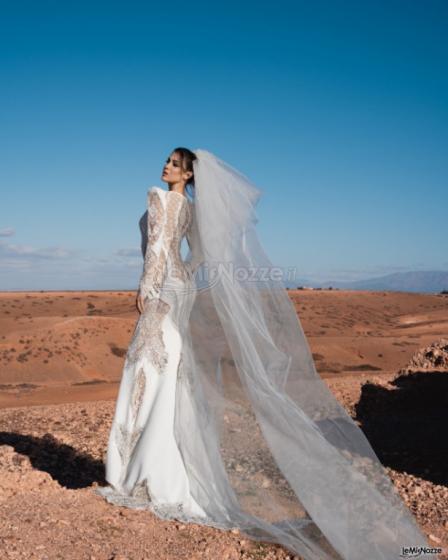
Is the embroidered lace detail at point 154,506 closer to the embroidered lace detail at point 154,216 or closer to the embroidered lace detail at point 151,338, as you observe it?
the embroidered lace detail at point 151,338

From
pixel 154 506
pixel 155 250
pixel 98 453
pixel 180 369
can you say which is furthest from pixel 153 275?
pixel 98 453

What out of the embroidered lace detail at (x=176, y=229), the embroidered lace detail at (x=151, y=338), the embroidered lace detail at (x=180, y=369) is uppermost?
the embroidered lace detail at (x=176, y=229)

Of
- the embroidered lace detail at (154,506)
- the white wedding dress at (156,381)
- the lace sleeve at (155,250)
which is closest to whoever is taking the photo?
the embroidered lace detail at (154,506)

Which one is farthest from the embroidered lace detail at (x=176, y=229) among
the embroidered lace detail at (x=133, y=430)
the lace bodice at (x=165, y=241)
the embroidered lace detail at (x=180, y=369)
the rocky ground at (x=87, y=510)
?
the rocky ground at (x=87, y=510)

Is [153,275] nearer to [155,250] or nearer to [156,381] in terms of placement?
[155,250]

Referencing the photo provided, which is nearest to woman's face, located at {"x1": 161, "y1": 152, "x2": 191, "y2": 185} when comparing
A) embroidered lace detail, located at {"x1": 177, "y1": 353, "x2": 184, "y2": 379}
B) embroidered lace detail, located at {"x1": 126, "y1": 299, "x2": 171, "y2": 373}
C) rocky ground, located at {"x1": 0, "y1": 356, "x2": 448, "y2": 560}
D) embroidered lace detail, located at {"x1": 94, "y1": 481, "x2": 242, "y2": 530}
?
embroidered lace detail, located at {"x1": 126, "y1": 299, "x2": 171, "y2": 373}

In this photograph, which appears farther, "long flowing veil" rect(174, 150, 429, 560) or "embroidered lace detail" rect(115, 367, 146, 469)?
"embroidered lace detail" rect(115, 367, 146, 469)

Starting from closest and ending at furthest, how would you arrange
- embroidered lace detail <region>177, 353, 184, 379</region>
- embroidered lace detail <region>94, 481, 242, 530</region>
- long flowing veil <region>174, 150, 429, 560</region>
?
long flowing veil <region>174, 150, 429, 560</region> < embroidered lace detail <region>94, 481, 242, 530</region> < embroidered lace detail <region>177, 353, 184, 379</region>

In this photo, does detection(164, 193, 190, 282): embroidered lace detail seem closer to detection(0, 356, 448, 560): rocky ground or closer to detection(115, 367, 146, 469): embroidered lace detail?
detection(115, 367, 146, 469): embroidered lace detail

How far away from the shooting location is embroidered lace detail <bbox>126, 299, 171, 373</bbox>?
15.5 ft

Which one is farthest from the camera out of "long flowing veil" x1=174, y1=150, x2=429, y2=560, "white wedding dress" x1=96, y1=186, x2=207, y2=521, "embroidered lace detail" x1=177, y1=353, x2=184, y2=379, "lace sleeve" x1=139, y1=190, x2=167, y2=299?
"lace sleeve" x1=139, y1=190, x2=167, y2=299

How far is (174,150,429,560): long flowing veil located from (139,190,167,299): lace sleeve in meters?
0.25

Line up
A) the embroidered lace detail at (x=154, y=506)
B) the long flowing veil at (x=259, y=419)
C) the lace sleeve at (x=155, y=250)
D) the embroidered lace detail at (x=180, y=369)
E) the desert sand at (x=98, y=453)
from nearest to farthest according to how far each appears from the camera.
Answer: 1. the long flowing veil at (x=259, y=419)
2. the desert sand at (x=98, y=453)
3. the embroidered lace detail at (x=154, y=506)
4. the embroidered lace detail at (x=180, y=369)
5. the lace sleeve at (x=155, y=250)

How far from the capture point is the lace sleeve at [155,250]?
15.8 ft
